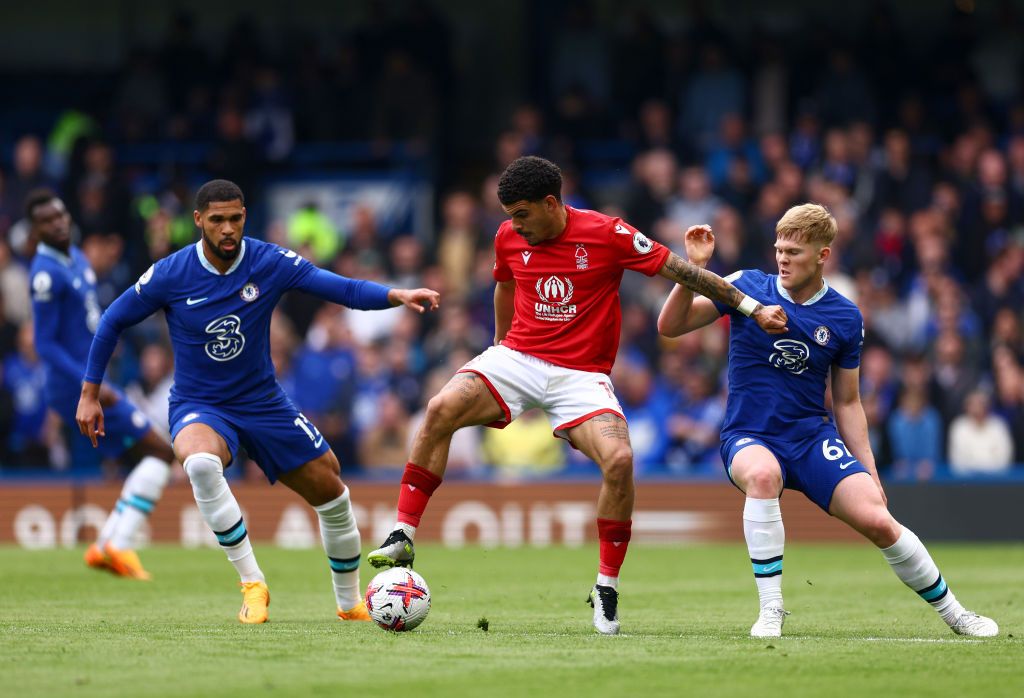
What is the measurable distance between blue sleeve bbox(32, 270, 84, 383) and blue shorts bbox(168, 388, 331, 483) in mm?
3107

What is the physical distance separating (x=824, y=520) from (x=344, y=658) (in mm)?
9944

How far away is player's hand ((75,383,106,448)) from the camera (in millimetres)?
8984

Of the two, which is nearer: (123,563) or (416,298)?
(416,298)

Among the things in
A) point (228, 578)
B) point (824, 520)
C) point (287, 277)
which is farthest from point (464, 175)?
point (287, 277)

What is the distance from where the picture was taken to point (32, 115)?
24.9 meters

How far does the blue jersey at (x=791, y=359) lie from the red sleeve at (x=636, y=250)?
41 centimetres

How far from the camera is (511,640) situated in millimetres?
7949

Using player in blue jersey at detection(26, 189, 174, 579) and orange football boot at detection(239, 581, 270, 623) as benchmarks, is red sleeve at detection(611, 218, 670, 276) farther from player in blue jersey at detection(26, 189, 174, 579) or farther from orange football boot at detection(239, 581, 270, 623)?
player in blue jersey at detection(26, 189, 174, 579)

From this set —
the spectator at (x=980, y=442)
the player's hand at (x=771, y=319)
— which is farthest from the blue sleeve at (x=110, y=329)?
the spectator at (x=980, y=442)

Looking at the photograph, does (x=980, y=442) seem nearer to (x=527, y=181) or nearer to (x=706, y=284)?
(x=706, y=284)

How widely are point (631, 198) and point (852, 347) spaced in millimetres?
10439

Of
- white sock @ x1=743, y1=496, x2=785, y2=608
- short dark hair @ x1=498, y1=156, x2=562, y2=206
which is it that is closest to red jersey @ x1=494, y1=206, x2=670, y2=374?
short dark hair @ x1=498, y1=156, x2=562, y2=206

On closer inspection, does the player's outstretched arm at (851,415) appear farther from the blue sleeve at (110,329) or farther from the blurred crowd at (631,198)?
the blurred crowd at (631,198)

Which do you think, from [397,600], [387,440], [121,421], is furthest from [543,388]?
[387,440]
